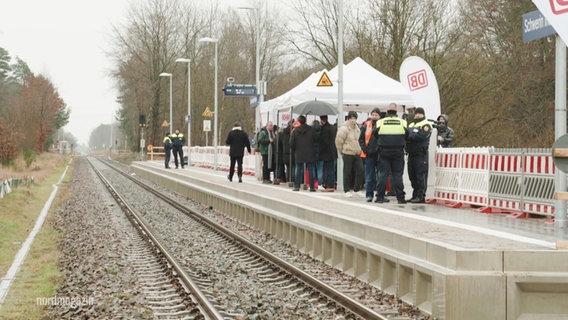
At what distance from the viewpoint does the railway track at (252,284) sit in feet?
30.9

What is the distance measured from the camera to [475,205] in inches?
656

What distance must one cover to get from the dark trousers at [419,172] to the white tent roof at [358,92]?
7.94m

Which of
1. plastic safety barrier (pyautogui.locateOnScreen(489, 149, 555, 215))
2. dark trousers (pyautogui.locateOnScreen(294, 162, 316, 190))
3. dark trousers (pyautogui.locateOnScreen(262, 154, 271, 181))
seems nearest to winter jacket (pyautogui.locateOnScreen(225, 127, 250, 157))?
dark trousers (pyautogui.locateOnScreen(262, 154, 271, 181))

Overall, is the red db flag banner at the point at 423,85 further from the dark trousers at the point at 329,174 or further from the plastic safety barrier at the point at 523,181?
the plastic safety barrier at the point at 523,181

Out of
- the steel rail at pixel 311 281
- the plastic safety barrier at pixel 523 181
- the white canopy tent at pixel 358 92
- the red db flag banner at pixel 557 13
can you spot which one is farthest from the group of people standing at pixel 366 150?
the red db flag banner at pixel 557 13

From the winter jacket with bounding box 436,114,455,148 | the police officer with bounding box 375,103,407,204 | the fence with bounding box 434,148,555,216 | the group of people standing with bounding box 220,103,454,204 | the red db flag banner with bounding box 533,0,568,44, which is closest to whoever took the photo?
the red db flag banner with bounding box 533,0,568,44

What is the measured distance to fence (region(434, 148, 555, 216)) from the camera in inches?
→ 551

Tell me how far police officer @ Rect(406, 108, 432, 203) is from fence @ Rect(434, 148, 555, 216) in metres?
0.53

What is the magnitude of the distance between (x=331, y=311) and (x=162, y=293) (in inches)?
90.2

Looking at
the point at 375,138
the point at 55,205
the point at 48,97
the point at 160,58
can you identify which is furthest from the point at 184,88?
the point at 375,138

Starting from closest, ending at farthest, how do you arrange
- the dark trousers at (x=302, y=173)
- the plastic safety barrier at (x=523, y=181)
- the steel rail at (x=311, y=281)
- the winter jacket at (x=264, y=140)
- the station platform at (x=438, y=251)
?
the station platform at (x=438, y=251) → the steel rail at (x=311, y=281) → the plastic safety barrier at (x=523, y=181) → the dark trousers at (x=302, y=173) → the winter jacket at (x=264, y=140)

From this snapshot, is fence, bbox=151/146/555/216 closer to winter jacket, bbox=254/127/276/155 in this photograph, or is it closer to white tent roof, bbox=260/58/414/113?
white tent roof, bbox=260/58/414/113

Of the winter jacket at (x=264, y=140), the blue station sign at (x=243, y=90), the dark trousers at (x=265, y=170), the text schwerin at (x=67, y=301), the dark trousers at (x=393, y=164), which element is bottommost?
the text schwerin at (x=67, y=301)

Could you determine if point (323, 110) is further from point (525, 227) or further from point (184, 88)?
point (184, 88)
